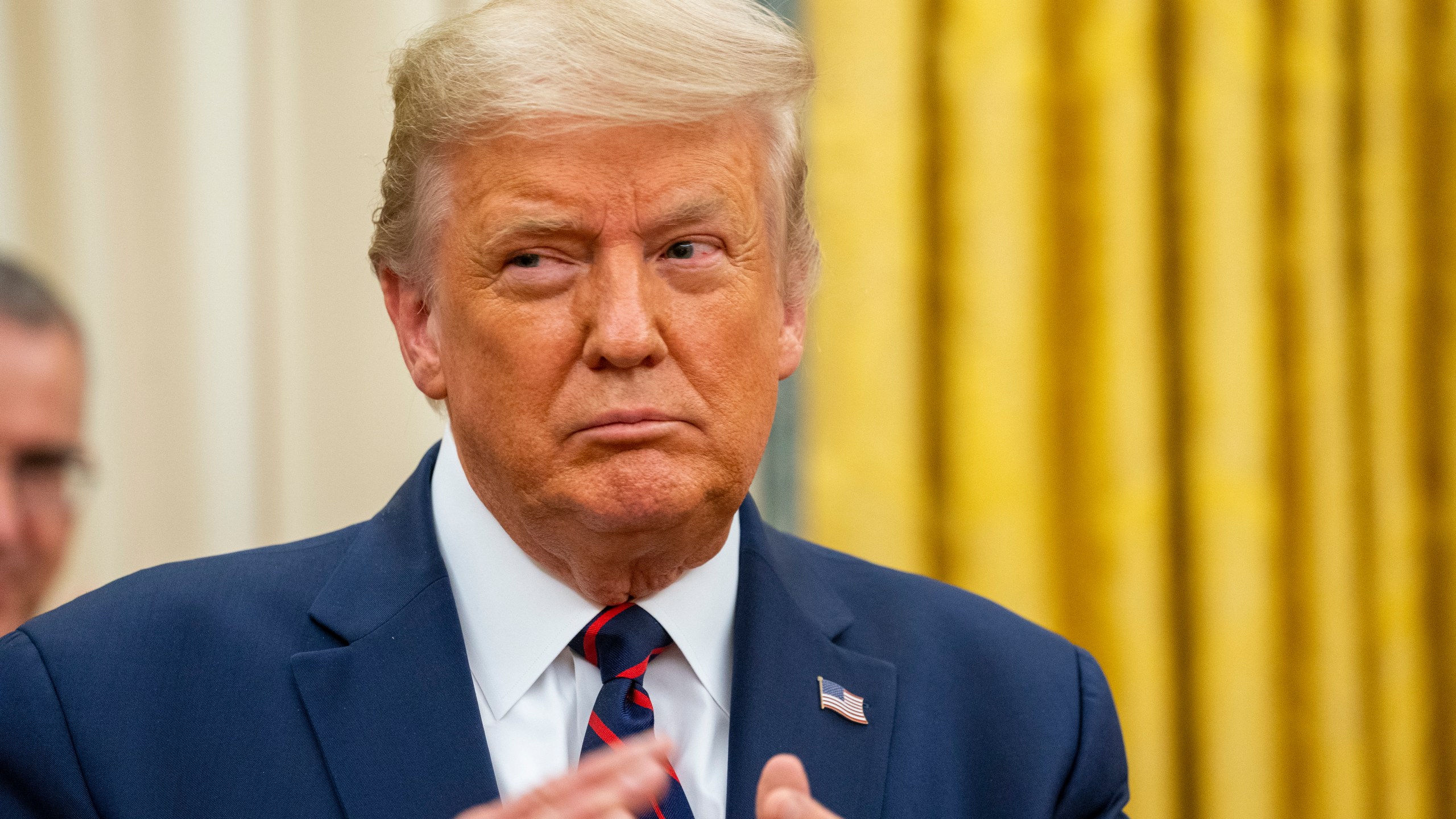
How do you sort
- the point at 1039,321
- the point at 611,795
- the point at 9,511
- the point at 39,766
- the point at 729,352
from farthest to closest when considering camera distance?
1. the point at 1039,321
2. the point at 9,511
3. the point at 729,352
4. the point at 39,766
5. the point at 611,795

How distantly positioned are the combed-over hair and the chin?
0.29 meters

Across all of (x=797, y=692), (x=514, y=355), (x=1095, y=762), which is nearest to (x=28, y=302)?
(x=514, y=355)

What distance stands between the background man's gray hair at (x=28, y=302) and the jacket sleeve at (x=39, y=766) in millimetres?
895

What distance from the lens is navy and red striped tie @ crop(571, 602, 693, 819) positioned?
118cm

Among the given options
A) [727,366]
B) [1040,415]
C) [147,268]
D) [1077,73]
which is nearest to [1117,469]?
[1040,415]

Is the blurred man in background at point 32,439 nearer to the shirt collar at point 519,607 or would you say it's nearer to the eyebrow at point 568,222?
the shirt collar at point 519,607

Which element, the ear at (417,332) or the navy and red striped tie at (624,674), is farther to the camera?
the ear at (417,332)

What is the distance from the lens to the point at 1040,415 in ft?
6.53

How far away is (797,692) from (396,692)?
1.30 feet

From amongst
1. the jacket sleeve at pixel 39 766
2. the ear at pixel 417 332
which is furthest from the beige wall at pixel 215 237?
the jacket sleeve at pixel 39 766

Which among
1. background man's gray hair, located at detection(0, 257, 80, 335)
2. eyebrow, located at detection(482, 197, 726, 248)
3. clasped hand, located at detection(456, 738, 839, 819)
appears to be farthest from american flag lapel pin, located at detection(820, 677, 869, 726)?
background man's gray hair, located at detection(0, 257, 80, 335)

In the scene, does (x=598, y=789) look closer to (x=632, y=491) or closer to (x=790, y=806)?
(x=790, y=806)

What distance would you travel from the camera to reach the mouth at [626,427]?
117 cm

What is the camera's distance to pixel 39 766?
1.13 metres
